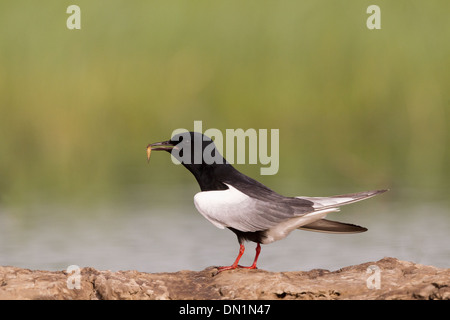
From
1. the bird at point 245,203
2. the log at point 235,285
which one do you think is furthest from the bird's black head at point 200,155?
the log at point 235,285

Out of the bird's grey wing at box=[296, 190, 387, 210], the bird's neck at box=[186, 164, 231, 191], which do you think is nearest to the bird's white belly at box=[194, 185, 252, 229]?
the bird's neck at box=[186, 164, 231, 191]

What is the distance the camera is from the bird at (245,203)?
664cm

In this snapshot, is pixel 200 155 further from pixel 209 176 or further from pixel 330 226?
pixel 330 226

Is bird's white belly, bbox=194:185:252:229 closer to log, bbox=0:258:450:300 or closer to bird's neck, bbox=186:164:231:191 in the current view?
bird's neck, bbox=186:164:231:191

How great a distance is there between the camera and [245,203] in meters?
6.75

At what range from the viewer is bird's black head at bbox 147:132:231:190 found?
7020 millimetres

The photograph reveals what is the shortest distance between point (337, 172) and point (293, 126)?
241 centimetres

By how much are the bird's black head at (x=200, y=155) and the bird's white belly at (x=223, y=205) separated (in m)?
0.19

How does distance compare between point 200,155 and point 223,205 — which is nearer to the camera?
point 223,205

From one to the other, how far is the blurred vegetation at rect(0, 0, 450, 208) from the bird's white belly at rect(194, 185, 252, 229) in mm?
5740

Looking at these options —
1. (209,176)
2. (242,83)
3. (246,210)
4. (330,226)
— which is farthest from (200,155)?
(242,83)

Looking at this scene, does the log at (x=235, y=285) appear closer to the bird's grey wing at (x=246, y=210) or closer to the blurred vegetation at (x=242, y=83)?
the bird's grey wing at (x=246, y=210)

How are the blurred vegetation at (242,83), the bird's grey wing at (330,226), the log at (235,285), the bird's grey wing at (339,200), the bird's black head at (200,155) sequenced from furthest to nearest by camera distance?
the blurred vegetation at (242,83)
the bird's black head at (200,155)
the bird's grey wing at (330,226)
the bird's grey wing at (339,200)
the log at (235,285)

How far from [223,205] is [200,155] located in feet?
1.78
